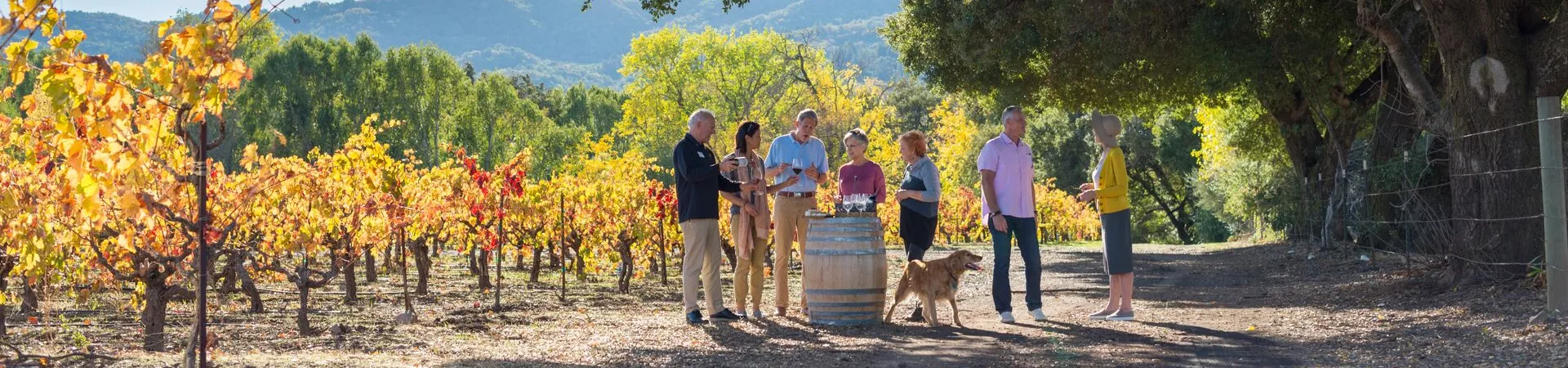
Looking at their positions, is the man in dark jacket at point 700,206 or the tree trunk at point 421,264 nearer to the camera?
the man in dark jacket at point 700,206

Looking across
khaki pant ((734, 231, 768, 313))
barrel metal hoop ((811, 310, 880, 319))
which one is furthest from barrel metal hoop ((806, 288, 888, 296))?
khaki pant ((734, 231, 768, 313))

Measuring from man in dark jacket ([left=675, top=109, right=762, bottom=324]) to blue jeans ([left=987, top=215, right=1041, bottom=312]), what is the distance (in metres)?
1.58

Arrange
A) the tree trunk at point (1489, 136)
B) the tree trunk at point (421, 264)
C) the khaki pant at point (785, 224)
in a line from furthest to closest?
the tree trunk at point (421, 264), the tree trunk at point (1489, 136), the khaki pant at point (785, 224)

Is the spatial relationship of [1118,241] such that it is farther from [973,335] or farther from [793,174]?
[793,174]

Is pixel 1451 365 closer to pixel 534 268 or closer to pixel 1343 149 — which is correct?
pixel 534 268

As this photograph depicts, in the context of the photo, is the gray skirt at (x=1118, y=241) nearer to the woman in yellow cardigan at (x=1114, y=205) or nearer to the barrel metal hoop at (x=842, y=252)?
the woman in yellow cardigan at (x=1114, y=205)

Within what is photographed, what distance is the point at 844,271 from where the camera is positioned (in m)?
8.12

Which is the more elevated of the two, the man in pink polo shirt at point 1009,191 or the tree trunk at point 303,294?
the man in pink polo shirt at point 1009,191

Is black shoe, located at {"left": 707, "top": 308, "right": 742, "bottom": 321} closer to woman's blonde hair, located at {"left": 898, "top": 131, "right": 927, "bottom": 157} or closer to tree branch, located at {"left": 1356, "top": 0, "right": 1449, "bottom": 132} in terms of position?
woman's blonde hair, located at {"left": 898, "top": 131, "right": 927, "bottom": 157}

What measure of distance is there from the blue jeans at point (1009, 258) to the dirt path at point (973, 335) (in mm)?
186

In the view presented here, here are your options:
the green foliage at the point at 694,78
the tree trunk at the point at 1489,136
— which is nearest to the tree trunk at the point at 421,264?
the tree trunk at the point at 1489,136

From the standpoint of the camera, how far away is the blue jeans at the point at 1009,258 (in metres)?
8.36

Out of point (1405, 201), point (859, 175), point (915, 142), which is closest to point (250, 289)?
point (859, 175)

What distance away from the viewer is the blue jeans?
27.4 ft
